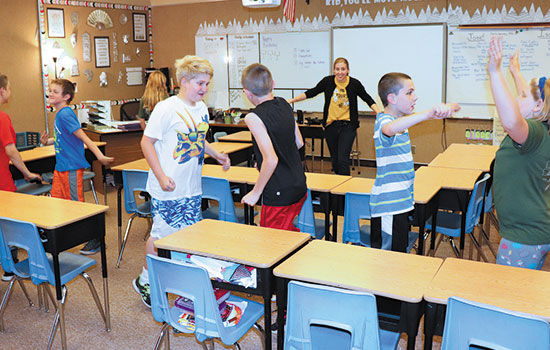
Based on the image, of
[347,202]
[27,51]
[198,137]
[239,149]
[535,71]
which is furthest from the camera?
[27,51]

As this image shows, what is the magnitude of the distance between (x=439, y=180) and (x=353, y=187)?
651mm

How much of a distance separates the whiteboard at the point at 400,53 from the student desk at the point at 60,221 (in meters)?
5.51

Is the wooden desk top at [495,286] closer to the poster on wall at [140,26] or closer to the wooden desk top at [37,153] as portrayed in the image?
the wooden desk top at [37,153]

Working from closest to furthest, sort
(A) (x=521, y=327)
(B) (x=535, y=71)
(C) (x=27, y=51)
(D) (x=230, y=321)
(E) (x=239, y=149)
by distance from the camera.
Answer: (A) (x=521, y=327)
(D) (x=230, y=321)
(E) (x=239, y=149)
(B) (x=535, y=71)
(C) (x=27, y=51)

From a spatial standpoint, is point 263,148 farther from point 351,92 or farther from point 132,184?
point 351,92

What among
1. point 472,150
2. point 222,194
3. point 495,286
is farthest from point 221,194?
point 472,150

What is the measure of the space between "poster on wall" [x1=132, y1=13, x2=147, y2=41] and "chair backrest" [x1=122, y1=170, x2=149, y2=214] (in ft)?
19.5

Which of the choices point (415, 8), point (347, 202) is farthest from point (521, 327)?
point (415, 8)

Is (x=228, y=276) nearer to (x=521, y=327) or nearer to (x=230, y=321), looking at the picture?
(x=230, y=321)

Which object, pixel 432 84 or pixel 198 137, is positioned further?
pixel 432 84

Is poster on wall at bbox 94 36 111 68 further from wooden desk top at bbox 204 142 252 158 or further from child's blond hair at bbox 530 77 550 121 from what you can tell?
child's blond hair at bbox 530 77 550 121

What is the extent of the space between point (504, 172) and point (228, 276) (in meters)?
1.32

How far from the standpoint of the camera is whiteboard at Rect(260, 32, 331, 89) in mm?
8391

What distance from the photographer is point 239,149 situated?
223 inches
